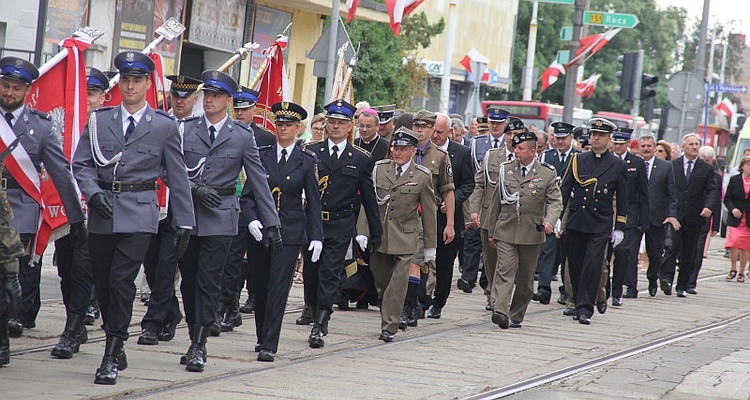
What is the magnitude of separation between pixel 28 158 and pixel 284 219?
2076 mm

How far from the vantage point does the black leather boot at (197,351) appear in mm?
8984

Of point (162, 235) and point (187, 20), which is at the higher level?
point (187, 20)

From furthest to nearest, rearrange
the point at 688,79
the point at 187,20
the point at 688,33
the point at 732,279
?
the point at 688,33
the point at 688,79
the point at 187,20
the point at 732,279

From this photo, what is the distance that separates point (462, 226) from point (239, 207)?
440cm

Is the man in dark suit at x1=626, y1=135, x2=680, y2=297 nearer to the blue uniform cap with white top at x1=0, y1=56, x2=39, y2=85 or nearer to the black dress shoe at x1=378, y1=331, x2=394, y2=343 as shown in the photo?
the black dress shoe at x1=378, y1=331, x2=394, y2=343

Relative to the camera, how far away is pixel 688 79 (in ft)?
85.0

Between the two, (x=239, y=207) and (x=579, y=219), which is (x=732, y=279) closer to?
(x=579, y=219)

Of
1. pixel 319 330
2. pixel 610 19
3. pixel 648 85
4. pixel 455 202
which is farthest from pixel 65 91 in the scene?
pixel 648 85

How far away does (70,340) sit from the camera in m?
9.24

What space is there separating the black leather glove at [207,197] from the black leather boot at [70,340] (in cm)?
119

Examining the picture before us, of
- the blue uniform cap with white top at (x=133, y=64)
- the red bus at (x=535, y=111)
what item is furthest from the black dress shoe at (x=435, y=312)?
the red bus at (x=535, y=111)

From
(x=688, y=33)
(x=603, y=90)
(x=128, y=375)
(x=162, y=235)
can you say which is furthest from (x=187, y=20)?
(x=688, y=33)

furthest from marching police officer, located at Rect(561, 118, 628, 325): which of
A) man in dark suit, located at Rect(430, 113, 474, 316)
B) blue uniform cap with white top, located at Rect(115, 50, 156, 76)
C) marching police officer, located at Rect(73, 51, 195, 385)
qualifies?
blue uniform cap with white top, located at Rect(115, 50, 156, 76)

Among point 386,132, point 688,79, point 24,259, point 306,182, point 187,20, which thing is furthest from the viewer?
point 688,79
